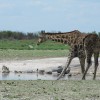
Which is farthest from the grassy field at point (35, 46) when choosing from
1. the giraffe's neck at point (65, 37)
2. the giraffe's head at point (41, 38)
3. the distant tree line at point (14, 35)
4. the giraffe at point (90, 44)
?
the distant tree line at point (14, 35)

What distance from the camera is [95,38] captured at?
18.2m

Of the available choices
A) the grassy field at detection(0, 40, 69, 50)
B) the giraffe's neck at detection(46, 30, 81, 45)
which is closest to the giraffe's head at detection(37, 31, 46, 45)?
the giraffe's neck at detection(46, 30, 81, 45)

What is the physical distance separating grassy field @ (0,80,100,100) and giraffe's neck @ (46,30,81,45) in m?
5.06

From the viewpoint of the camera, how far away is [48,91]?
12.0 m

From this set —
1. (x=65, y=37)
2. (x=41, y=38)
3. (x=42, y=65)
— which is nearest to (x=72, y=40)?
(x=65, y=37)

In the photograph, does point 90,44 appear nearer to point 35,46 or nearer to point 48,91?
point 48,91

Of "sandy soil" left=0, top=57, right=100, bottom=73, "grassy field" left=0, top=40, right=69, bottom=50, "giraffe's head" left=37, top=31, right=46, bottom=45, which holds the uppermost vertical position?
"giraffe's head" left=37, top=31, right=46, bottom=45

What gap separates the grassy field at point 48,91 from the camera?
10914 mm

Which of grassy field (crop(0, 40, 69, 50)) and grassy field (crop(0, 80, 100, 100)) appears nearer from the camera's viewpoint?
grassy field (crop(0, 80, 100, 100))

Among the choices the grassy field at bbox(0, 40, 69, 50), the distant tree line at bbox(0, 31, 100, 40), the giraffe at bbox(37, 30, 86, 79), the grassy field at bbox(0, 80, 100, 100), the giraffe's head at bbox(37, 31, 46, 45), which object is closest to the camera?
the grassy field at bbox(0, 80, 100, 100)

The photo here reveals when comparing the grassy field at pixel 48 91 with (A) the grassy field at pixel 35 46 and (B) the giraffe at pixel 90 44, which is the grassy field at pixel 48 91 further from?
(A) the grassy field at pixel 35 46

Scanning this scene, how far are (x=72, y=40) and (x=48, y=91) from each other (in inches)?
279

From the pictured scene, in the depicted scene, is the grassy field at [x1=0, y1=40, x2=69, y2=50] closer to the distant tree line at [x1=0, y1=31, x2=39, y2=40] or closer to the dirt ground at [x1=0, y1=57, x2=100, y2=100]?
the distant tree line at [x1=0, y1=31, x2=39, y2=40]

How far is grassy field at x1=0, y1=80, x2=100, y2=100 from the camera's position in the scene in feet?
35.8
